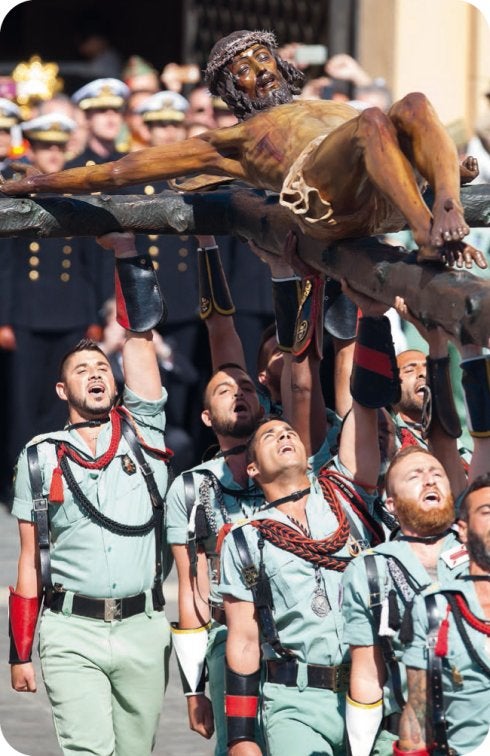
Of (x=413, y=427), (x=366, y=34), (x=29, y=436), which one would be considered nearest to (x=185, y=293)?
(x=29, y=436)

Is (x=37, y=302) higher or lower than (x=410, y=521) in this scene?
lower

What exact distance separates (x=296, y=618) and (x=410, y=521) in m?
0.66

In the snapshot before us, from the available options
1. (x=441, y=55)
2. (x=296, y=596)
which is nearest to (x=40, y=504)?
(x=296, y=596)

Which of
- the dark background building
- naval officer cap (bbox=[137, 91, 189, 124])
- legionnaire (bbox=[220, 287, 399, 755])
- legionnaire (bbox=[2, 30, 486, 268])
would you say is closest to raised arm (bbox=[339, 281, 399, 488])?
legionnaire (bbox=[220, 287, 399, 755])

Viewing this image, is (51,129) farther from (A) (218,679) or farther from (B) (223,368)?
(A) (218,679)

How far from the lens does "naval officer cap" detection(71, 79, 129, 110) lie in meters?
12.1

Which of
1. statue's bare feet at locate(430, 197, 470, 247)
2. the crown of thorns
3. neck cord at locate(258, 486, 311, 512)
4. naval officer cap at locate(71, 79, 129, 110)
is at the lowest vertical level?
neck cord at locate(258, 486, 311, 512)

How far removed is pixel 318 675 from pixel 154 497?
1250mm

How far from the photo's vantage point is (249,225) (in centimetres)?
701

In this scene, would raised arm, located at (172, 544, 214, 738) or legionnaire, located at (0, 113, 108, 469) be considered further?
legionnaire, located at (0, 113, 108, 469)

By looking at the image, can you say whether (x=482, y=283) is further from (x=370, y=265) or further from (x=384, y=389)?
(x=384, y=389)

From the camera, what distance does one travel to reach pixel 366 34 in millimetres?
13758

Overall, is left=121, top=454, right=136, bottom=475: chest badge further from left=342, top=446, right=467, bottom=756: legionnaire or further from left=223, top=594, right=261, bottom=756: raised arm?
left=342, top=446, right=467, bottom=756: legionnaire

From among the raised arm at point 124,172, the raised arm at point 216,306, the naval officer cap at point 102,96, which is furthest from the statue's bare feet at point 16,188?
the naval officer cap at point 102,96
